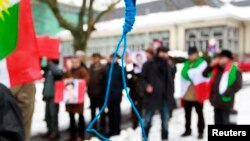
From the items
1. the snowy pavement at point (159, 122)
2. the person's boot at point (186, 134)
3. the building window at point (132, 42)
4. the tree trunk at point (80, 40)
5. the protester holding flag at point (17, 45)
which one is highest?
the protester holding flag at point (17, 45)

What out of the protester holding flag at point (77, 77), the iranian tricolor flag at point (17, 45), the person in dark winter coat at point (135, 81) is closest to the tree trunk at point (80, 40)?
the person in dark winter coat at point (135, 81)

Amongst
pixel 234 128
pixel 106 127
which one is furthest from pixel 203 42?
pixel 234 128

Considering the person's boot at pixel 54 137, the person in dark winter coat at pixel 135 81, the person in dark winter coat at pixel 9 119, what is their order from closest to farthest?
the person in dark winter coat at pixel 9 119 < the person's boot at pixel 54 137 < the person in dark winter coat at pixel 135 81

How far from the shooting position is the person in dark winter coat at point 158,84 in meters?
5.71

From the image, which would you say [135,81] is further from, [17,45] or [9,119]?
[9,119]

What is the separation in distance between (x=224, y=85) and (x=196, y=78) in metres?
0.85

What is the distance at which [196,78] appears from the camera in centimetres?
603

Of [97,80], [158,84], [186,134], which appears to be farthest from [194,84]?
[97,80]

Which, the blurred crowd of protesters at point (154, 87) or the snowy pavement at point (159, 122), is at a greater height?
the blurred crowd of protesters at point (154, 87)

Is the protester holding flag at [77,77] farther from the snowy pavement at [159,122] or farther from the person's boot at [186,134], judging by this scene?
the person's boot at [186,134]

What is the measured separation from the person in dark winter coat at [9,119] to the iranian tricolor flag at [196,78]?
433 centimetres

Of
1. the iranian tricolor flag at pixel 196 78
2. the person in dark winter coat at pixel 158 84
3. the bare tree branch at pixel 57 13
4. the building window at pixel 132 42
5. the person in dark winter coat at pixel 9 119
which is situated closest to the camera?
the person in dark winter coat at pixel 9 119

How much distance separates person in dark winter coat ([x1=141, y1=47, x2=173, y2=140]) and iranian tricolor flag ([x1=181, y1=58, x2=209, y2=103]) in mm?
412

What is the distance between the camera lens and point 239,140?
5.18ft
